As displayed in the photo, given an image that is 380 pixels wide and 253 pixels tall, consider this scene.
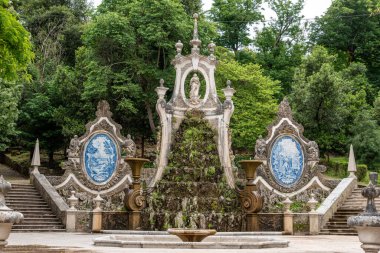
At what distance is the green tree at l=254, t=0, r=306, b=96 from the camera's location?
46.3 m

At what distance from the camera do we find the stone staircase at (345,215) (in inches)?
906

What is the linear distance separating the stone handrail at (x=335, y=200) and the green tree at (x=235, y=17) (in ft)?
75.7

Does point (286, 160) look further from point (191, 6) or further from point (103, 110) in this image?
point (191, 6)

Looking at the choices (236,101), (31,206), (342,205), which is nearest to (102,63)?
(236,101)

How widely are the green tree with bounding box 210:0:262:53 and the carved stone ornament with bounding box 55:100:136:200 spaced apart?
72.6 ft

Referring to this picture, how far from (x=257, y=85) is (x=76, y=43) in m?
19.2

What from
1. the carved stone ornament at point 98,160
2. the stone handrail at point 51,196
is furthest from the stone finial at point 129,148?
the stone handrail at point 51,196

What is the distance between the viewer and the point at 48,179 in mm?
26422

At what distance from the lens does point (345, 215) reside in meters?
24.6

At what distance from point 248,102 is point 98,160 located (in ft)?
41.3

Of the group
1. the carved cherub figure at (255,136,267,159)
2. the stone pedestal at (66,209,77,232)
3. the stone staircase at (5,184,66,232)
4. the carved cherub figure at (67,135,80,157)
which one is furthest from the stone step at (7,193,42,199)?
the carved cherub figure at (255,136,267,159)

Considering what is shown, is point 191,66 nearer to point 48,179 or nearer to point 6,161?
point 48,179

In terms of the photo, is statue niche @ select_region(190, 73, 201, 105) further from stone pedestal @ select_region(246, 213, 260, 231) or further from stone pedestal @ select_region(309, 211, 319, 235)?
stone pedestal @ select_region(309, 211, 319, 235)

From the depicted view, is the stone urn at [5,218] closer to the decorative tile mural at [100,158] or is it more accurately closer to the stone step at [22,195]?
the stone step at [22,195]
